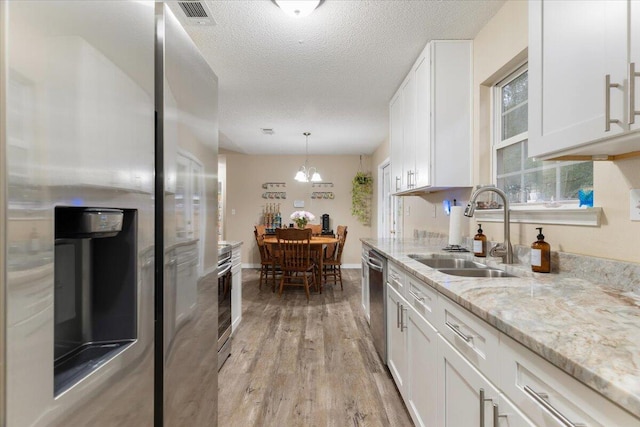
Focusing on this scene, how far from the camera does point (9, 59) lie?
1.50ft

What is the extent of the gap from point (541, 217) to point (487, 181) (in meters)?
0.68

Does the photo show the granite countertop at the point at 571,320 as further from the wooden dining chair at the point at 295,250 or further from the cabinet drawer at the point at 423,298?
the wooden dining chair at the point at 295,250

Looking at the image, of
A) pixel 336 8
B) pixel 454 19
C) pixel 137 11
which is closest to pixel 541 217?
pixel 454 19

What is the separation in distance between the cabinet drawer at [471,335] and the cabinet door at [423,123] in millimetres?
1420

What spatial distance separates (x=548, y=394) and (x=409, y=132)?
2.55m

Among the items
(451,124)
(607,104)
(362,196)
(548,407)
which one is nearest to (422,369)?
(548,407)

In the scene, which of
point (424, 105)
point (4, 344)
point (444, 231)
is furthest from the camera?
point (444, 231)

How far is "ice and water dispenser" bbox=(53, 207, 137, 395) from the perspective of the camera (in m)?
0.66

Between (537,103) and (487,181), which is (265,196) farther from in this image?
(537,103)

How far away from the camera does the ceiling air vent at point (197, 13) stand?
1996 mm

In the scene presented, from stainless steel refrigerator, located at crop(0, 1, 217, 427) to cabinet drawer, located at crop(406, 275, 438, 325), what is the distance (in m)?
0.95

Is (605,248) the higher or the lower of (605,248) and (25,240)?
the lower

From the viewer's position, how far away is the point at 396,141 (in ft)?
11.3

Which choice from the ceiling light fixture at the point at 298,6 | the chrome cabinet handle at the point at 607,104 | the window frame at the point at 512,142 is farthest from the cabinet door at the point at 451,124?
the chrome cabinet handle at the point at 607,104
